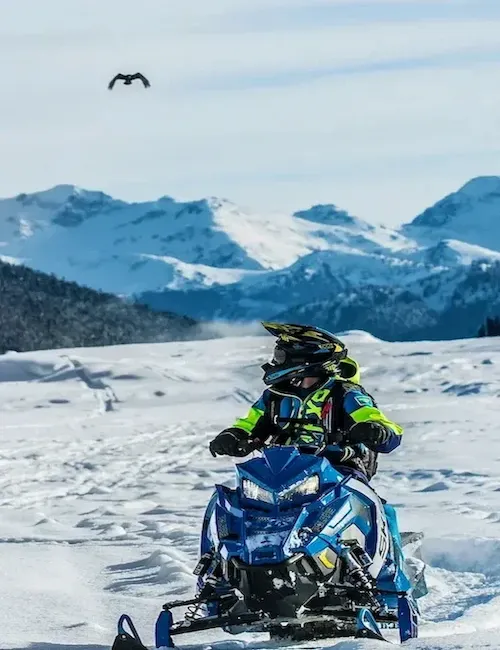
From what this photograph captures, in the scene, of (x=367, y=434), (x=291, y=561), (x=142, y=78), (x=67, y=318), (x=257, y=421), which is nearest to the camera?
(x=291, y=561)

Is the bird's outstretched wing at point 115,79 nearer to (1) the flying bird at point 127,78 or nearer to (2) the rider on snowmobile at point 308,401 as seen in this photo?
(1) the flying bird at point 127,78

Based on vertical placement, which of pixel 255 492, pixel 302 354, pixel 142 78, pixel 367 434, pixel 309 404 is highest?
pixel 142 78

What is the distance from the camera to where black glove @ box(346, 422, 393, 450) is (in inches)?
272

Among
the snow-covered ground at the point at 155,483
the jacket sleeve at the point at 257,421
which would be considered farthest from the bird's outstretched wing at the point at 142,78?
the jacket sleeve at the point at 257,421

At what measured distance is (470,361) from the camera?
4053 centimetres

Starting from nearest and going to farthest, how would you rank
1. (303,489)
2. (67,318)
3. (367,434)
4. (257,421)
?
(303,489)
(367,434)
(257,421)
(67,318)

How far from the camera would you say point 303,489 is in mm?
6469

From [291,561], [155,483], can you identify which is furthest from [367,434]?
[155,483]

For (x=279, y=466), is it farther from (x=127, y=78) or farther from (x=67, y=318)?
(x=67, y=318)

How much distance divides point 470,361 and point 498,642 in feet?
115

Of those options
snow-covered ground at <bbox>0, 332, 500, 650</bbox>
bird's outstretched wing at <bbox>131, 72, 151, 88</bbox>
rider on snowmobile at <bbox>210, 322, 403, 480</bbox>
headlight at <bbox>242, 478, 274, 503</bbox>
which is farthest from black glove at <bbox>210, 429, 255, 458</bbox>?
bird's outstretched wing at <bbox>131, 72, 151, 88</bbox>

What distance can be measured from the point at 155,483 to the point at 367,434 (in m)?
10.8

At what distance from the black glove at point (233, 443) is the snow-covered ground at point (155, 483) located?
1.00 meters

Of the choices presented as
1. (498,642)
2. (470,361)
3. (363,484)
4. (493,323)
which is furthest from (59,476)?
(493,323)
